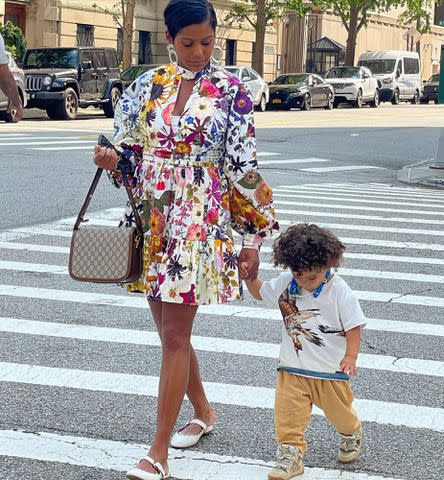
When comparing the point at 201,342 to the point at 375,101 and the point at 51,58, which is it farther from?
the point at 375,101

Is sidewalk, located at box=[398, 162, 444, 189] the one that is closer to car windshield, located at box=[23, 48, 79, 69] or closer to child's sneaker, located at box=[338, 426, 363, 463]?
child's sneaker, located at box=[338, 426, 363, 463]

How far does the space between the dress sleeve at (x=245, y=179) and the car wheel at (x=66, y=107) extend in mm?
26651

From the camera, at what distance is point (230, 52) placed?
56844 millimetres

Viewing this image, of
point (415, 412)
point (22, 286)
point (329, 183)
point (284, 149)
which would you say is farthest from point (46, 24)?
point (415, 412)

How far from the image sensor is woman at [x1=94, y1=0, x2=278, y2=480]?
430 cm

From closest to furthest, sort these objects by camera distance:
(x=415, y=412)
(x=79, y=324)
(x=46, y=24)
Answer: (x=415, y=412)
(x=79, y=324)
(x=46, y=24)

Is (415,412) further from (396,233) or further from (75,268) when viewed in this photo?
(396,233)

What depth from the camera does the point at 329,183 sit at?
55.5 feet

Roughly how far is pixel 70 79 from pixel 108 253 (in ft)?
89.3

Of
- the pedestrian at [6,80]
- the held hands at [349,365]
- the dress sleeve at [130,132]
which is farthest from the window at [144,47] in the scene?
the held hands at [349,365]

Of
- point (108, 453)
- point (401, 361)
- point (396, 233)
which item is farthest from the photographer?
point (396, 233)

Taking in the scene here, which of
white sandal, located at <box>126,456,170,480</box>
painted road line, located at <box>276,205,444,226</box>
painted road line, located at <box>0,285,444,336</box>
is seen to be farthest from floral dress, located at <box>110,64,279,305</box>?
painted road line, located at <box>276,205,444,226</box>

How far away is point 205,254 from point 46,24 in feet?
128

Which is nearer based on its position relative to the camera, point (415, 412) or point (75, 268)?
point (75, 268)
